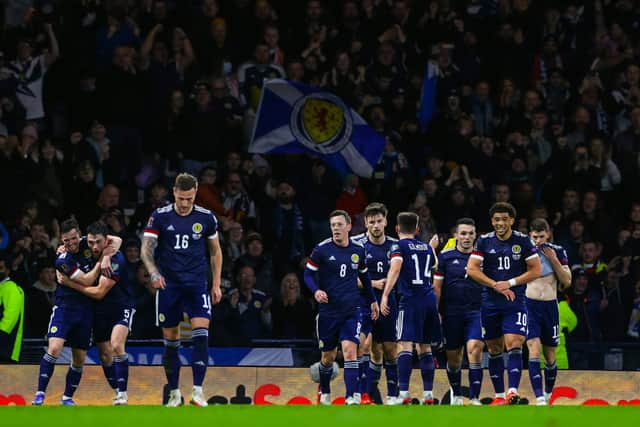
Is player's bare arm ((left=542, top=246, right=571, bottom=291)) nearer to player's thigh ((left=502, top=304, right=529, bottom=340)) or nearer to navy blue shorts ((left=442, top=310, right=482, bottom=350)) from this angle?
player's thigh ((left=502, top=304, right=529, bottom=340))

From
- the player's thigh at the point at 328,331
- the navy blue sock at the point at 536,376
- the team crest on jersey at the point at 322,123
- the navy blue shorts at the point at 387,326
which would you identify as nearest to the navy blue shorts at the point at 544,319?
the navy blue sock at the point at 536,376

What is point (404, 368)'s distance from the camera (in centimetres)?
1630

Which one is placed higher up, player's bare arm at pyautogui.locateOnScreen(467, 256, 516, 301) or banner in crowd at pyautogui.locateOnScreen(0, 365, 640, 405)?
player's bare arm at pyautogui.locateOnScreen(467, 256, 516, 301)

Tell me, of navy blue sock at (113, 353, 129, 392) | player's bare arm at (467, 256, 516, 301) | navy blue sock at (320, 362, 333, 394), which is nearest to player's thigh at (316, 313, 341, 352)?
navy blue sock at (320, 362, 333, 394)

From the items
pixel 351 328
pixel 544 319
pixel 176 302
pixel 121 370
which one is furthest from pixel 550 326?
pixel 121 370

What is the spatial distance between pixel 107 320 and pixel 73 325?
1.47 feet

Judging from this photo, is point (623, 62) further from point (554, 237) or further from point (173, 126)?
point (173, 126)

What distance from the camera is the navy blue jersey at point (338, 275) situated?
631 inches

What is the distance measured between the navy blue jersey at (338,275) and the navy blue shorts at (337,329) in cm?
7

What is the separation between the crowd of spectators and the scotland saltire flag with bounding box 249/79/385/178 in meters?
0.31

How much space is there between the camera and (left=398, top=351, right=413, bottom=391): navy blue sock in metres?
16.2

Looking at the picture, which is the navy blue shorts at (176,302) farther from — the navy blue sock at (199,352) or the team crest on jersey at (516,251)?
the team crest on jersey at (516,251)

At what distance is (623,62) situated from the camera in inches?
976

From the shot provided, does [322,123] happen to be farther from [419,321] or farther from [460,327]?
[419,321]
